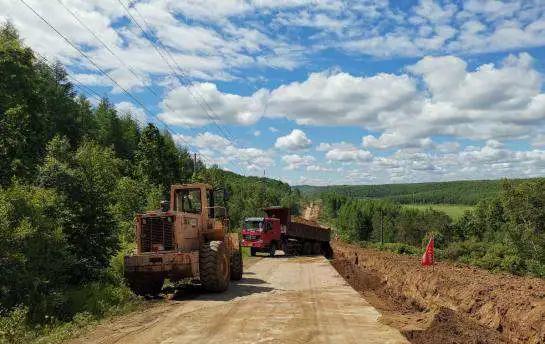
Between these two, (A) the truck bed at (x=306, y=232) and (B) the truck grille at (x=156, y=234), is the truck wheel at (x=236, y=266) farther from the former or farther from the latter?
(A) the truck bed at (x=306, y=232)

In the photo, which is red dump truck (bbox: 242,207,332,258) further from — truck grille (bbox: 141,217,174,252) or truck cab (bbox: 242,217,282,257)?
truck grille (bbox: 141,217,174,252)

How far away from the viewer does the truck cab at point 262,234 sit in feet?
107

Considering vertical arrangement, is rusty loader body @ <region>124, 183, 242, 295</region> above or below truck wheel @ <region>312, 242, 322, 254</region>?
above

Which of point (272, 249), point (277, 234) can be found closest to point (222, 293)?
point (272, 249)

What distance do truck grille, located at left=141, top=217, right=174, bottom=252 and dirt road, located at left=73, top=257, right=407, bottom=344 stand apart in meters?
1.64

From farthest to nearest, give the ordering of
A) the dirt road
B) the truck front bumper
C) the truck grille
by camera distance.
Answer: the truck grille < the truck front bumper < the dirt road

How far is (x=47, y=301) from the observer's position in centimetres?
1262

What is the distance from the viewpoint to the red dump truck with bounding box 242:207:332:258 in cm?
3284

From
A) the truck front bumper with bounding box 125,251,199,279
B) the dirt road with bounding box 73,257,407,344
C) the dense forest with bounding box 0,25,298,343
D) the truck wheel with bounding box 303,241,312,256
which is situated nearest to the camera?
the dirt road with bounding box 73,257,407,344

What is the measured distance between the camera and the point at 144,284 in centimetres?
1442

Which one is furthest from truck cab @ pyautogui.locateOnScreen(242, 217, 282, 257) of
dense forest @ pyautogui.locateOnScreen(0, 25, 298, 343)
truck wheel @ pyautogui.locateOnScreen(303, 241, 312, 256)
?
dense forest @ pyautogui.locateOnScreen(0, 25, 298, 343)

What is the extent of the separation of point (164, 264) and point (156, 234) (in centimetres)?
106

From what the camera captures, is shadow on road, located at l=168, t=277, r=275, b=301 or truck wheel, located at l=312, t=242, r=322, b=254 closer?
shadow on road, located at l=168, t=277, r=275, b=301

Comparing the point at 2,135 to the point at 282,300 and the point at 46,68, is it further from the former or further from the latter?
the point at 46,68
